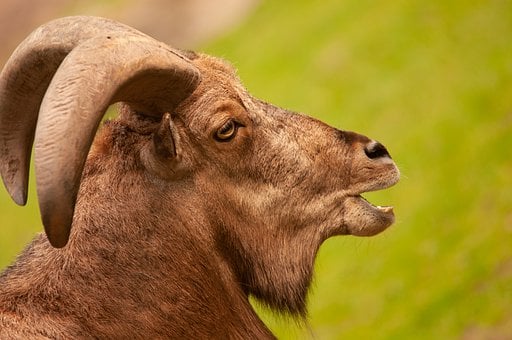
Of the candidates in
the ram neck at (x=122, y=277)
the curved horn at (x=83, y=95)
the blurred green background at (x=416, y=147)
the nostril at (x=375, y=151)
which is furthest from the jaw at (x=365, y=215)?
the curved horn at (x=83, y=95)

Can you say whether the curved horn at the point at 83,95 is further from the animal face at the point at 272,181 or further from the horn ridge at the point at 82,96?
the animal face at the point at 272,181

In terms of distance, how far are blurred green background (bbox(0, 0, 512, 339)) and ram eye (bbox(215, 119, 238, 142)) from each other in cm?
159

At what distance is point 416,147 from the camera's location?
21141mm

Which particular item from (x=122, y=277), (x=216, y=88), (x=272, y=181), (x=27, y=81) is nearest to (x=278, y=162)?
(x=272, y=181)

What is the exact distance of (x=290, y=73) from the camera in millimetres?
29359

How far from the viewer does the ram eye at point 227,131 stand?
785 centimetres

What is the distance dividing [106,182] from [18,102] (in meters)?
0.84

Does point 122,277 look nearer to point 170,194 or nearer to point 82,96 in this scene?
point 170,194

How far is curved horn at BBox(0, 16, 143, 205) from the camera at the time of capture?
759cm

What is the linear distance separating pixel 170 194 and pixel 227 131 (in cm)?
60

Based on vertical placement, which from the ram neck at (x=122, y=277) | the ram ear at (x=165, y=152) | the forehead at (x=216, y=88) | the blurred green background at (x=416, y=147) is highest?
the blurred green background at (x=416, y=147)

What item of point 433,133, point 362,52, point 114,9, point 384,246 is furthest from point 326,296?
point 114,9

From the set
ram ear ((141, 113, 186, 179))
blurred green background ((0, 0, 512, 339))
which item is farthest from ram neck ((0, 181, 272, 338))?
blurred green background ((0, 0, 512, 339))

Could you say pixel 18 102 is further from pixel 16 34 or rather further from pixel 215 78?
pixel 16 34
